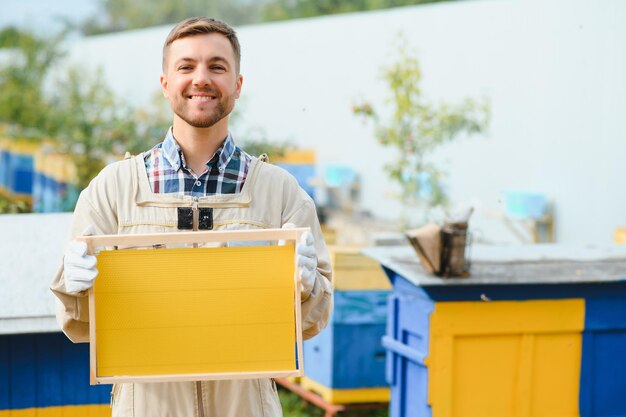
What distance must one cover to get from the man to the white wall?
572cm

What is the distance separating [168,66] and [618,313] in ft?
8.35

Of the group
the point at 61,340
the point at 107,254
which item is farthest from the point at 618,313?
the point at 107,254

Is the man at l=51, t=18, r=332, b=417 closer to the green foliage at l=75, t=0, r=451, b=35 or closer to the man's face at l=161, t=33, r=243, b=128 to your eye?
the man's face at l=161, t=33, r=243, b=128

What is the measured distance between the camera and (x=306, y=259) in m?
2.11

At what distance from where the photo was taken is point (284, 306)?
A: 221cm

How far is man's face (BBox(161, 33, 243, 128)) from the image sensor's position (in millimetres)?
2240

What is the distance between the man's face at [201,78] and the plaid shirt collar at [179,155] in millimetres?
72

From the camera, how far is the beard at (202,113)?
2240 mm

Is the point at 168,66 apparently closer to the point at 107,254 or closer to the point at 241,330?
the point at 107,254

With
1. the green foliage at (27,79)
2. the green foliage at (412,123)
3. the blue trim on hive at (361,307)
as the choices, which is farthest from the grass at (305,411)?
the green foliage at (27,79)

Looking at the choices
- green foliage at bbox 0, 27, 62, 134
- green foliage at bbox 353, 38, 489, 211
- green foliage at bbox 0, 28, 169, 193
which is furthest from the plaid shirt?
green foliage at bbox 0, 27, 62, 134

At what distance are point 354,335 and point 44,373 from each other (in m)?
2.27

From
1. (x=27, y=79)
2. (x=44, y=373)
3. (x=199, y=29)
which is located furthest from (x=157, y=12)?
(x=199, y=29)

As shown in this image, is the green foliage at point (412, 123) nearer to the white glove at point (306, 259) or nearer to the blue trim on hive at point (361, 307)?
the blue trim on hive at point (361, 307)
